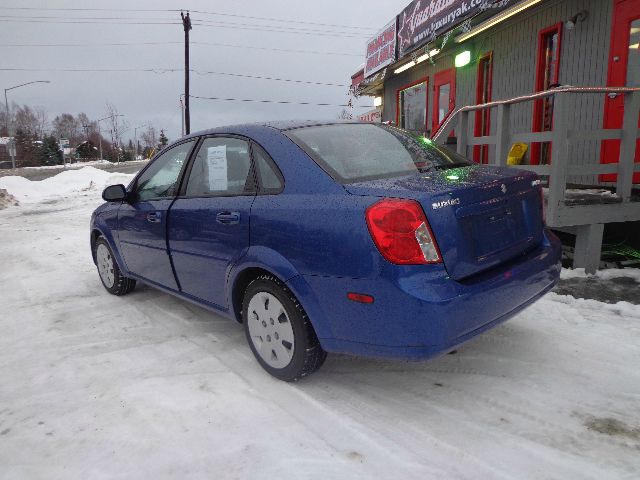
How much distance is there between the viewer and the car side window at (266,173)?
9.79 feet

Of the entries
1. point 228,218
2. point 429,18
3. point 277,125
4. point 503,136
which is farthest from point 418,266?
point 429,18

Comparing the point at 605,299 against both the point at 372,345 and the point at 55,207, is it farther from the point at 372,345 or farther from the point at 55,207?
the point at 55,207

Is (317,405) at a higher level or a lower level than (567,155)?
lower

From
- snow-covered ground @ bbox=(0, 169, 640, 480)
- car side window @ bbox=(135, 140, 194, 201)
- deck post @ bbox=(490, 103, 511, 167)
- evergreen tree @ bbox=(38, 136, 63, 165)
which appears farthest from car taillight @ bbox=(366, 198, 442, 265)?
evergreen tree @ bbox=(38, 136, 63, 165)

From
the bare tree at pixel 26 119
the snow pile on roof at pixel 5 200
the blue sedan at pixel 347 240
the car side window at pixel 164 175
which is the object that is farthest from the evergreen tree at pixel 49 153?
the blue sedan at pixel 347 240

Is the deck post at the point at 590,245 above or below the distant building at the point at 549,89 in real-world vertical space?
below

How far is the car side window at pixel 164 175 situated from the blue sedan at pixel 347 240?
0.04 metres

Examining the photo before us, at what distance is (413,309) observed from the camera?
7.68 ft

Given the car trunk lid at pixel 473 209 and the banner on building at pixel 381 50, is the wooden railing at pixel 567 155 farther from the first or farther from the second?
the banner on building at pixel 381 50

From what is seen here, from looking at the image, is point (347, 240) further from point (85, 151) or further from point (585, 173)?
point (85, 151)

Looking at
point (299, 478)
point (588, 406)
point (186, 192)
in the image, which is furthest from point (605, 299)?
point (186, 192)

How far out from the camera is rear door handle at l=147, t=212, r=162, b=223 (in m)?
3.94

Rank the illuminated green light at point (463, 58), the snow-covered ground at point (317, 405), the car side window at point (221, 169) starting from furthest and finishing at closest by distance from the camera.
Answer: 1. the illuminated green light at point (463, 58)
2. the car side window at point (221, 169)
3. the snow-covered ground at point (317, 405)

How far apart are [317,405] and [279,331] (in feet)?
1.60
